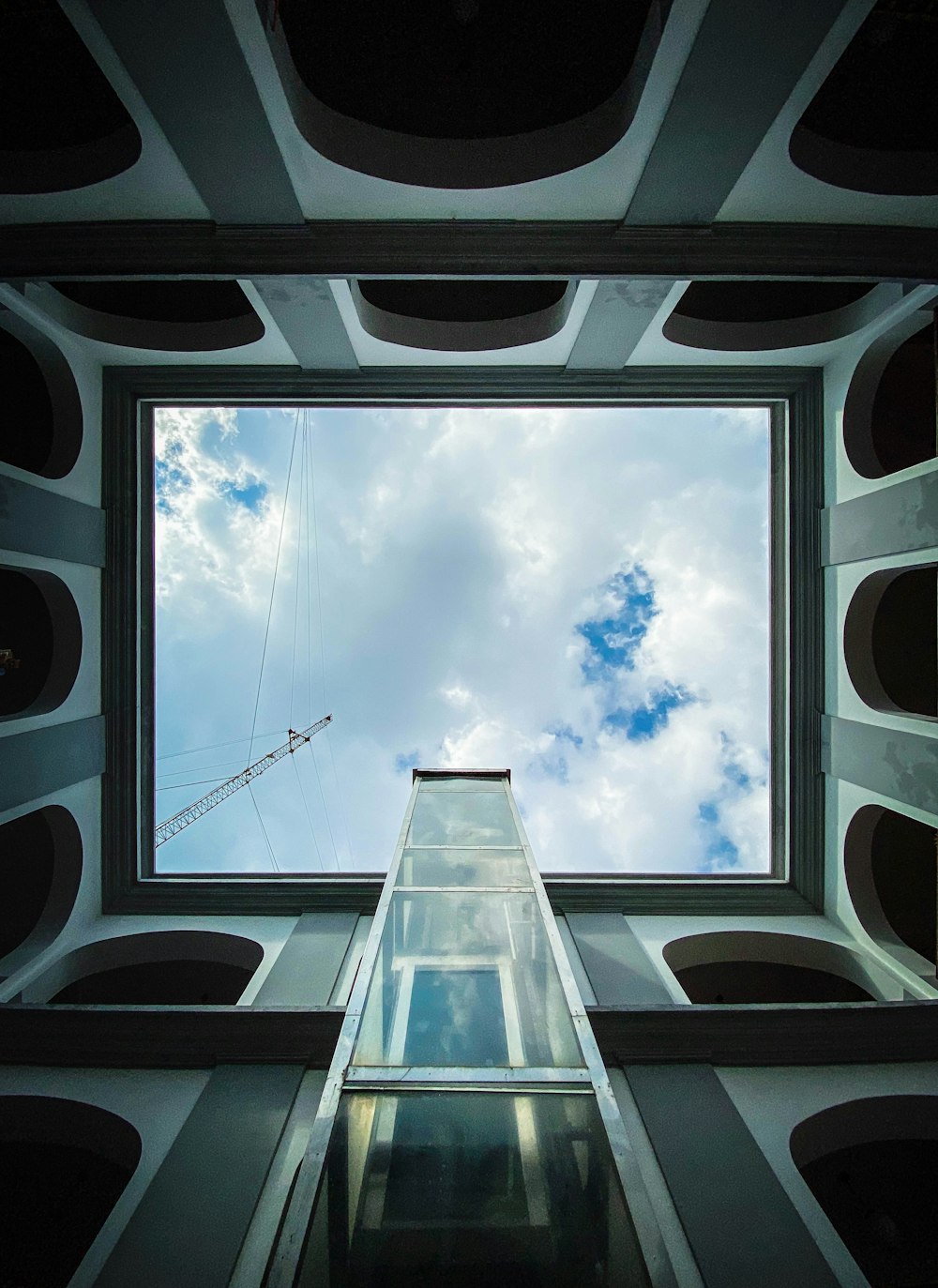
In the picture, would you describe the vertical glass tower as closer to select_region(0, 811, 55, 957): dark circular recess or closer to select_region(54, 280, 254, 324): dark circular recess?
select_region(0, 811, 55, 957): dark circular recess

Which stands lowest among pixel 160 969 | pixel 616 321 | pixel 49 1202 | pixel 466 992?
pixel 49 1202

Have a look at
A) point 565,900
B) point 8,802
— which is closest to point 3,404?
point 8,802

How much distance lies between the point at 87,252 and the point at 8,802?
5860mm

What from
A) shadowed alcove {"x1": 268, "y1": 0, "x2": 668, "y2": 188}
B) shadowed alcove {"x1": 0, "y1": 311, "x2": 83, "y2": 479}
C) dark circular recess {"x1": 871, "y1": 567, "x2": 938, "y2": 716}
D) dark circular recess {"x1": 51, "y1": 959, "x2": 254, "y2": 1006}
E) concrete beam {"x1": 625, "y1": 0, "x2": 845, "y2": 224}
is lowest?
dark circular recess {"x1": 51, "y1": 959, "x2": 254, "y2": 1006}

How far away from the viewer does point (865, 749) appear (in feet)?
28.7

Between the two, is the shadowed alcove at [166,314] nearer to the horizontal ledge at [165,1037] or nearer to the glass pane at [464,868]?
the glass pane at [464,868]

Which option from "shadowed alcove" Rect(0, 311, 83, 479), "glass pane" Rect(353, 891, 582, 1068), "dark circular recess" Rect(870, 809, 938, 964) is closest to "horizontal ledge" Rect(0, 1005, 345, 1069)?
"glass pane" Rect(353, 891, 582, 1068)

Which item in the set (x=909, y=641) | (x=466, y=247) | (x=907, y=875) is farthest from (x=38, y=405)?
(x=907, y=875)

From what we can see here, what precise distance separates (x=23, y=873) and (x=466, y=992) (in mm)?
8236

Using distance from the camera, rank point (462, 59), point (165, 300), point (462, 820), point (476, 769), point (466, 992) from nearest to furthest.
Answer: point (466, 992) → point (462, 59) → point (462, 820) → point (165, 300) → point (476, 769)

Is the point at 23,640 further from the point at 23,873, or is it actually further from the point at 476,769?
the point at 476,769

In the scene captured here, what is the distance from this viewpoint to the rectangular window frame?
9.68 meters

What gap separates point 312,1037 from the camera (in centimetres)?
602

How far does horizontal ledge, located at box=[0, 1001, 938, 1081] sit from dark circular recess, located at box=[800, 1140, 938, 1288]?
1097 mm
